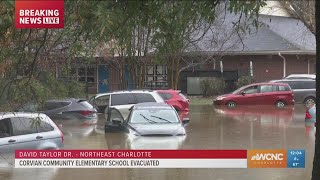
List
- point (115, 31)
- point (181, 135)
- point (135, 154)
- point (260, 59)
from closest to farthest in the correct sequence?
point (115, 31)
point (135, 154)
point (181, 135)
point (260, 59)

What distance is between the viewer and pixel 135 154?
365 inches

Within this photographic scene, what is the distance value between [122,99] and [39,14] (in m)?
17.9

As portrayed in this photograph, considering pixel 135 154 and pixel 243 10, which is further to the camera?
pixel 135 154

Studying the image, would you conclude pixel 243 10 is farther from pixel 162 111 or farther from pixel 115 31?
pixel 162 111

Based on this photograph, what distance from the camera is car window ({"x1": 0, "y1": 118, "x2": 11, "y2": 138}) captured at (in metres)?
11.3

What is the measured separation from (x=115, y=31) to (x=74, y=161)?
579 cm

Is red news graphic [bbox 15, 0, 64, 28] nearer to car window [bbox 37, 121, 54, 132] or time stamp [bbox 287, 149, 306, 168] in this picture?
time stamp [bbox 287, 149, 306, 168]

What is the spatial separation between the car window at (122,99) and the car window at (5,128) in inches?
440

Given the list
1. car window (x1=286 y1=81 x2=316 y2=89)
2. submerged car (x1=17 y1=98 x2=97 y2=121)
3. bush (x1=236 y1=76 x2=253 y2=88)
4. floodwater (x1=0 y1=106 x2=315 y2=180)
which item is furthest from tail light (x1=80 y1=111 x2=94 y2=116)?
bush (x1=236 y1=76 x2=253 y2=88)

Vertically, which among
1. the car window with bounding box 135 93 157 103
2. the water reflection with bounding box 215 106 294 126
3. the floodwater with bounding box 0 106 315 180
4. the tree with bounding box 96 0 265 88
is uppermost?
the tree with bounding box 96 0 265 88

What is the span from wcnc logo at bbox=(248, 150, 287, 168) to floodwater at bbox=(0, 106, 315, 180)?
501mm

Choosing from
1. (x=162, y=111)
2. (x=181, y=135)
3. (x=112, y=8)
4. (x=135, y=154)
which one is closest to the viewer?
(x=112, y=8)

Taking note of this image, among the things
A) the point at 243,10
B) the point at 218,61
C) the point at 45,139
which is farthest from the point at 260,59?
the point at 243,10

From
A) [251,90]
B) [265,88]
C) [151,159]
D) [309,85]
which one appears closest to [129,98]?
[251,90]
